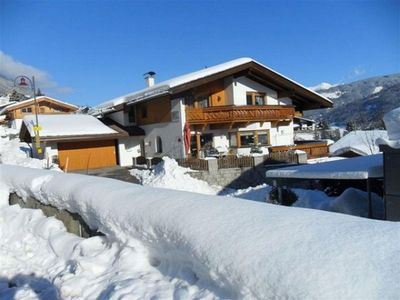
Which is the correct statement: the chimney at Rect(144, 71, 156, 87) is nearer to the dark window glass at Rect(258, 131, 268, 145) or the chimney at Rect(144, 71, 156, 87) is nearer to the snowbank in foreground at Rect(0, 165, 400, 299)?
the dark window glass at Rect(258, 131, 268, 145)

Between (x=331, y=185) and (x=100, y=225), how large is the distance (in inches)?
395

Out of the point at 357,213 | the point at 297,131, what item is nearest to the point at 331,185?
the point at 357,213

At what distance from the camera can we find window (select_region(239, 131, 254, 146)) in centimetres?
2423

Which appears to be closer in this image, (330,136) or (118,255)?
(118,255)

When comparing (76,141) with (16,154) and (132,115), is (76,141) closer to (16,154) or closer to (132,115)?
(132,115)

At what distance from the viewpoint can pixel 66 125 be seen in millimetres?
25672

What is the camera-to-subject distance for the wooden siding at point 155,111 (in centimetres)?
2338

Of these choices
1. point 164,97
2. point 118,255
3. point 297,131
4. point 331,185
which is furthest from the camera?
point 297,131

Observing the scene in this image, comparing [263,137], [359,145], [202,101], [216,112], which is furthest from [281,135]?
[202,101]

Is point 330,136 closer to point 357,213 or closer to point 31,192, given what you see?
point 357,213

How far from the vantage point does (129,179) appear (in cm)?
2038

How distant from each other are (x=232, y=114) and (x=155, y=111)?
530 centimetres

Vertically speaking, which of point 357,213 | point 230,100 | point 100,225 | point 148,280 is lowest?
point 357,213

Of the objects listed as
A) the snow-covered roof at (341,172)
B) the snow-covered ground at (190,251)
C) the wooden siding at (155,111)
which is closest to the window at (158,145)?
the wooden siding at (155,111)
